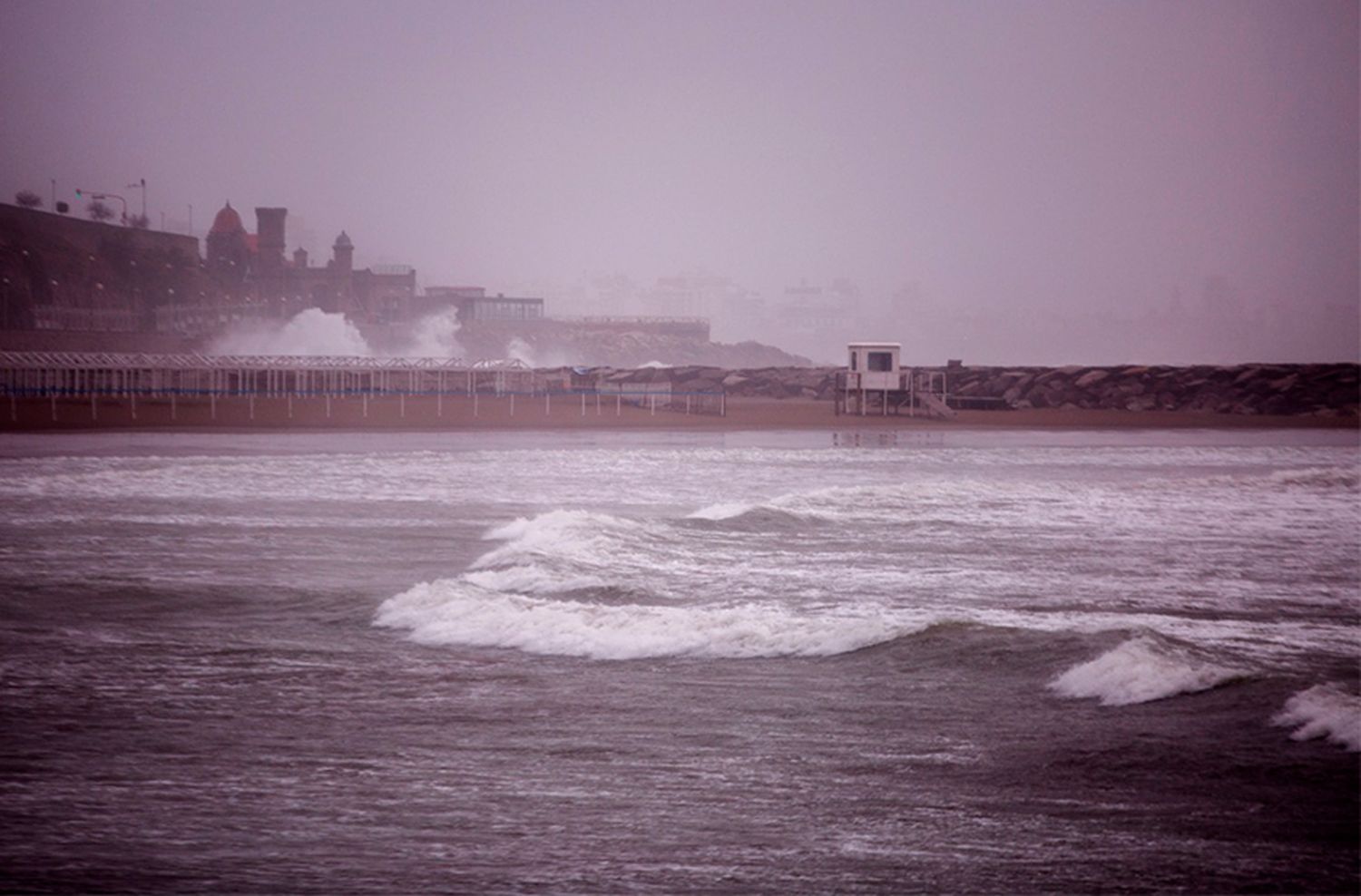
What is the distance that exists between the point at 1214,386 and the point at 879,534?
47.9 meters

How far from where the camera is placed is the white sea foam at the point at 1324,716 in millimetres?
5020

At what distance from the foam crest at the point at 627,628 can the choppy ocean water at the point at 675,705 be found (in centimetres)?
4

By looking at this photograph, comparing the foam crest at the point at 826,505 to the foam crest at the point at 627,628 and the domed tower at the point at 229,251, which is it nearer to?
the foam crest at the point at 627,628

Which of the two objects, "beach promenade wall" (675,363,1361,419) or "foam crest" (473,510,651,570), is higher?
"beach promenade wall" (675,363,1361,419)

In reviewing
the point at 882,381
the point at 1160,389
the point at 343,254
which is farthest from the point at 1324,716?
the point at 343,254

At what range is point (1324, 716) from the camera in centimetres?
518

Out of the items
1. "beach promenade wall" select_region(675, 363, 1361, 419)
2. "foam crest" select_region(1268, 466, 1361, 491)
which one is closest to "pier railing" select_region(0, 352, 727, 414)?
"beach promenade wall" select_region(675, 363, 1361, 419)

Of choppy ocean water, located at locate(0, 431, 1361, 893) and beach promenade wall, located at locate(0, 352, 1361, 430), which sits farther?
beach promenade wall, located at locate(0, 352, 1361, 430)

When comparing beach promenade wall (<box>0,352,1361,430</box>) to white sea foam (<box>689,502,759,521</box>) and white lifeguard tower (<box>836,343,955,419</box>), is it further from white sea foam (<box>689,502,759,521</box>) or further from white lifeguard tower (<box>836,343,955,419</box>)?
white sea foam (<box>689,502,759,521</box>)

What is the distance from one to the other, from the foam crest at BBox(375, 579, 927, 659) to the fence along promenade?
113 feet

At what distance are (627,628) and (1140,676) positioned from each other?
2869 millimetres

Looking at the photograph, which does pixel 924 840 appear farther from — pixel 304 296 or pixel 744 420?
pixel 304 296

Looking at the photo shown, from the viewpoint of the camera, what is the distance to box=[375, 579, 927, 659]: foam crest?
263 inches

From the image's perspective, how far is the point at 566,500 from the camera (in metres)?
14.7
